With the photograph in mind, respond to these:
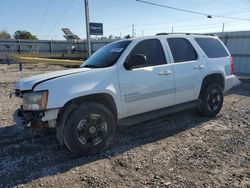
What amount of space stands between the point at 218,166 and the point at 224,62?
3083 millimetres

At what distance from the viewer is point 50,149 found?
4219 mm

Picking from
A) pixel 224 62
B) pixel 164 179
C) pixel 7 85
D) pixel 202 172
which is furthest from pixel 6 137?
pixel 7 85

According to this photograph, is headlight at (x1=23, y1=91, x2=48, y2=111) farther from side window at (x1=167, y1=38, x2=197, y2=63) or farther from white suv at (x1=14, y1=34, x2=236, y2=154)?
side window at (x1=167, y1=38, x2=197, y2=63)

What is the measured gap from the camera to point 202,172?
3373 mm

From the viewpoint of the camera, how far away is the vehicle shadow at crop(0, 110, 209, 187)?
3482mm

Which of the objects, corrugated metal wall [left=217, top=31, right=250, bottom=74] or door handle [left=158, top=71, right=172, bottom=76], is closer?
door handle [left=158, top=71, right=172, bottom=76]

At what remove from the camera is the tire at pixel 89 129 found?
12.1 ft

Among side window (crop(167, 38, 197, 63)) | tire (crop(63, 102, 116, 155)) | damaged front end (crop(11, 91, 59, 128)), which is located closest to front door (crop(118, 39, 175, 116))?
side window (crop(167, 38, 197, 63))

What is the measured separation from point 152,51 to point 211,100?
2.14 meters

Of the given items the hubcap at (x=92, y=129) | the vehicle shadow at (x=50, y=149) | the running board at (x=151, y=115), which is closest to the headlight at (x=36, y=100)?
the hubcap at (x=92, y=129)

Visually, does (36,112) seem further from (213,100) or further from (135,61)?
(213,100)

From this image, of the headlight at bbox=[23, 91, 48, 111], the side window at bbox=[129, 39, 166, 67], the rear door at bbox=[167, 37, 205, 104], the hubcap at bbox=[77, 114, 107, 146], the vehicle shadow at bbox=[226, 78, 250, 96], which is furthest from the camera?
the vehicle shadow at bbox=[226, 78, 250, 96]

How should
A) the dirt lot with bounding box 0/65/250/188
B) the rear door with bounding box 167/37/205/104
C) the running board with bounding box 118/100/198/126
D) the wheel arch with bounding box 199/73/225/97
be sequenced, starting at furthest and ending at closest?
the wheel arch with bounding box 199/73/225/97, the rear door with bounding box 167/37/205/104, the running board with bounding box 118/100/198/126, the dirt lot with bounding box 0/65/250/188

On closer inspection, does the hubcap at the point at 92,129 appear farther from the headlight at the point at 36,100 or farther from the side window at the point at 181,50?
the side window at the point at 181,50
